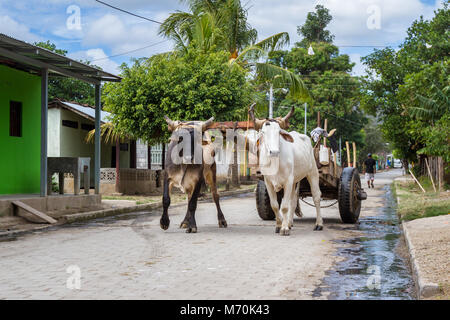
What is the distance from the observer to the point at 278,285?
6.26 metres

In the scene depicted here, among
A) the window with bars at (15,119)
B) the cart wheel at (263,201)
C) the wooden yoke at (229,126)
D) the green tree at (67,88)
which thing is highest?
the green tree at (67,88)

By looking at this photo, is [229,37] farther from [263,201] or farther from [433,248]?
[433,248]

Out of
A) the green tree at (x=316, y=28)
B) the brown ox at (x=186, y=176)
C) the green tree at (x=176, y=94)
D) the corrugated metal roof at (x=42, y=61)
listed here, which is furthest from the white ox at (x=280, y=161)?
the green tree at (x=316, y=28)

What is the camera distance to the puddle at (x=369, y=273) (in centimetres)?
598

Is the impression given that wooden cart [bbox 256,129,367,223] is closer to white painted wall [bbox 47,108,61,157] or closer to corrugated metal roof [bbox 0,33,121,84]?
corrugated metal roof [bbox 0,33,121,84]

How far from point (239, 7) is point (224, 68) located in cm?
521

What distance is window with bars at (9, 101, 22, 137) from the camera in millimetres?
15828

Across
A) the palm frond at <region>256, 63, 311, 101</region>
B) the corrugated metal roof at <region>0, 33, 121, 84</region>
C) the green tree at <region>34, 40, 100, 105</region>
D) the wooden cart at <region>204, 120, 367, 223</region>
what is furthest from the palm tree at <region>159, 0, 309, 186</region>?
the green tree at <region>34, 40, 100, 105</region>

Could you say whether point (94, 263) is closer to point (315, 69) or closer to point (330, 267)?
point (330, 267)

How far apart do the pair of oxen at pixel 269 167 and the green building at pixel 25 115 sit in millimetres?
4460

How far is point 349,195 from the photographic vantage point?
11914 millimetres

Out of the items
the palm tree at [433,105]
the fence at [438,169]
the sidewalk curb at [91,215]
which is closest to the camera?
the sidewalk curb at [91,215]

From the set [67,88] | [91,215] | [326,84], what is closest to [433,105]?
[91,215]

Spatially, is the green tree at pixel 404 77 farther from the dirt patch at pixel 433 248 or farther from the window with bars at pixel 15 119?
the window with bars at pixel 15 119
